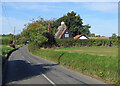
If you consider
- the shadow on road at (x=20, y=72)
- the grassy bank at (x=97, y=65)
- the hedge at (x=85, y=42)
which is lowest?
the shadow on road at (x=20, y=72)

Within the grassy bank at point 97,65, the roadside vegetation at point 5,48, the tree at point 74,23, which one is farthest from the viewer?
the tree at point 74,23

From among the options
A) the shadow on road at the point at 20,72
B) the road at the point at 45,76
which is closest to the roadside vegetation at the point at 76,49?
the road at the point at 45,76

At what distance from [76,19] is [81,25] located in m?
5.31

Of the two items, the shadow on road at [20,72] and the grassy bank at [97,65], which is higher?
the grassy bank at [97,65]

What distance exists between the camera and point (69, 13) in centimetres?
9806

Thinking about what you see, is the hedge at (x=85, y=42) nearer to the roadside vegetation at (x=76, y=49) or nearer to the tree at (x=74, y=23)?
the roadside vegetation at (x=76, y=49)

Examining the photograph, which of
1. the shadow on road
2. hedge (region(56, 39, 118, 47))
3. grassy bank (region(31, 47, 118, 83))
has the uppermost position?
hedge (region(56, 39, 118, 47))

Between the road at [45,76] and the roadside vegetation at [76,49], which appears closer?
the road at [45,76]

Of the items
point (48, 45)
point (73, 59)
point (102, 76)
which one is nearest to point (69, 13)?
point (48, 45)

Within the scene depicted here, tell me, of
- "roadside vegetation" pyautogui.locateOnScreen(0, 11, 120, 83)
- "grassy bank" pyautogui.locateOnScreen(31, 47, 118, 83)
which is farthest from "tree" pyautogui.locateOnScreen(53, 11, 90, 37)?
"grassy bank" pyautogui.locateOnScreen(31, 47, 118, 83)

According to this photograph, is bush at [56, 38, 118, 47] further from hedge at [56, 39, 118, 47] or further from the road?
the road

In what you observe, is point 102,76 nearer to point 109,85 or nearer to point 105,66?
point 105,66

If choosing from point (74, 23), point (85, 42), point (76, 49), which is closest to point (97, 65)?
point (76, 49)

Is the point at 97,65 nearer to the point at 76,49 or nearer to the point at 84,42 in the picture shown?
the point at 76,49
